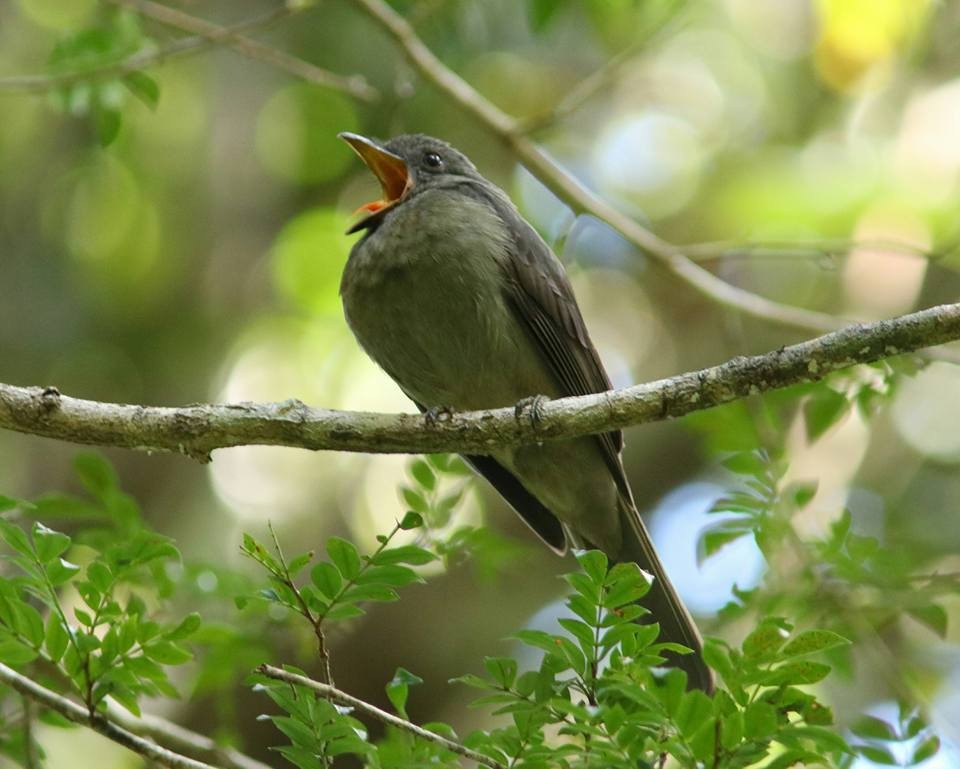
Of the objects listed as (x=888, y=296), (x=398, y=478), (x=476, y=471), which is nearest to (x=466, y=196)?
(x=476, y=471)

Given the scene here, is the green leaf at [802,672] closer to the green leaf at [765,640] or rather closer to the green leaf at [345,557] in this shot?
the green leaf at [765,640]

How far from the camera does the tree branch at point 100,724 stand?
2908 mm

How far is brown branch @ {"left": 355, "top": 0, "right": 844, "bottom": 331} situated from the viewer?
554 centimetres

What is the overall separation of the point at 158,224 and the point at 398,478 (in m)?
2.83

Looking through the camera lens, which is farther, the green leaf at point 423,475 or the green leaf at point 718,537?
the green leaf at point 423,475

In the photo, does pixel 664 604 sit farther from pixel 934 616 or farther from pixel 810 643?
pixel 810 643

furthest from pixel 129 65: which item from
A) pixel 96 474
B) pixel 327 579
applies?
pixel 327 579

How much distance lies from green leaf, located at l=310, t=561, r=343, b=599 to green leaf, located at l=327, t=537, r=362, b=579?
0.02 meters

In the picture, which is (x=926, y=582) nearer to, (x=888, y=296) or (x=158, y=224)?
(x=888, y=296)

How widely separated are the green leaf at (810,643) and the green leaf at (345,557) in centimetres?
101

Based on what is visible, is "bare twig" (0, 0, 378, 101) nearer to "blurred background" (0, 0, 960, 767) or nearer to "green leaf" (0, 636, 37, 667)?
"blurred background" (0, 0, 960, 767)

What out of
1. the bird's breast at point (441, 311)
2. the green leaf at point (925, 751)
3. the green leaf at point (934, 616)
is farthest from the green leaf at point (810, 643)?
the bird's breast at point (441, 311)

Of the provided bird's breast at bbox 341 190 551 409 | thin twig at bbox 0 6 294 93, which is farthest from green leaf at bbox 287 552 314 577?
thin twig at bbox 0 6 294 93

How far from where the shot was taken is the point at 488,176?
28.1ft
